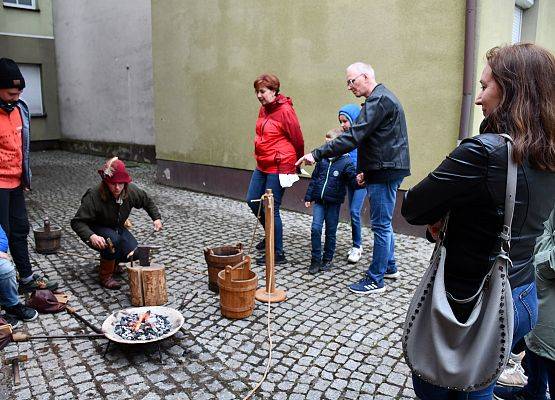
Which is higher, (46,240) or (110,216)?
(110,216)

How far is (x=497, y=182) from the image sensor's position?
65.2 inches

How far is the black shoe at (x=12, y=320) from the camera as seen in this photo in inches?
157

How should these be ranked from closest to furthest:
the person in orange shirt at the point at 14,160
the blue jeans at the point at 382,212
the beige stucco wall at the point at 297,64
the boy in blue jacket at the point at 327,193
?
1. the person in orange shirt at the point at 14,160
2. the blue jeans at the point at 382,212
3. the boy in blue jacket at the point at 327,193
4. the beige stucco wall at the point at 297,64

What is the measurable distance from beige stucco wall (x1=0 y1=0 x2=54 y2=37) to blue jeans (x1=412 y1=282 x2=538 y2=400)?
1849 cm

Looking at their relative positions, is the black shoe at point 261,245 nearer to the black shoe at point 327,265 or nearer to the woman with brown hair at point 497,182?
the black shoe at point 327,265

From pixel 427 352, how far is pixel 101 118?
52.3ft

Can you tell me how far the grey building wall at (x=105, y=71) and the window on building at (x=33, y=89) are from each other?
0.71 metres

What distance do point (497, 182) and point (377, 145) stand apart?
8.96ft

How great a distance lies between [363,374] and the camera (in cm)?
334

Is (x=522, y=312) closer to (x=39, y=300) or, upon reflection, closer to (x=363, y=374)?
(x=363, y=374)

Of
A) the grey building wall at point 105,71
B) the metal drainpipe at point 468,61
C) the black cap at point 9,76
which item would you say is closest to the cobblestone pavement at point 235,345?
the metal drainpipe at point 468,61

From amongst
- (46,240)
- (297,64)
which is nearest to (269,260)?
(46,240)

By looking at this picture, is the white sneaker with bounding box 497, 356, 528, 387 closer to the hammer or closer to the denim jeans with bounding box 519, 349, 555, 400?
the denim jeans with bounding box 519, 349, 555, 400

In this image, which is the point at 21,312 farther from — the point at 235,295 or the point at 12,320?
the point at 235,295
